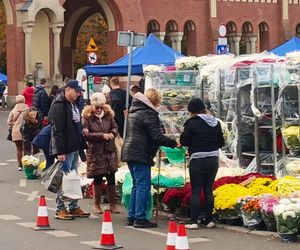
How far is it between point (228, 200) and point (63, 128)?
102 inches

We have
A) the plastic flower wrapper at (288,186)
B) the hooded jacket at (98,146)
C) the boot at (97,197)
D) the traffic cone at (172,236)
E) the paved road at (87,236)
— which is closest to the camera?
the traffic cone at (172,236)

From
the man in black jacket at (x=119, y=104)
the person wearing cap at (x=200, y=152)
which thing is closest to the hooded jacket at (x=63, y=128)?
the person wearing cap at (x=200, y=152)

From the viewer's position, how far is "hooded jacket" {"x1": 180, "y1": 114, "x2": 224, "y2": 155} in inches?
481

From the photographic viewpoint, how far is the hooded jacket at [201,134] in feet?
40.1

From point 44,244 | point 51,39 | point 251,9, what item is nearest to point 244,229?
point 44,244

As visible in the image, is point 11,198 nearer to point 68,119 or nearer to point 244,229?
point 68,119

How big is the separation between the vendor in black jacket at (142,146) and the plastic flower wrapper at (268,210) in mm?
1479

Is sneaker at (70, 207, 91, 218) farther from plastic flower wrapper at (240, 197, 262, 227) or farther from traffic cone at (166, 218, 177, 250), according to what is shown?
traffic cone at (166, 218, 177, 250)

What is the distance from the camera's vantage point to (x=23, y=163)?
1875 centimetres

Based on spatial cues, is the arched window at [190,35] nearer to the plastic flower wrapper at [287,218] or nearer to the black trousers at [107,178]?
the black trousers at [107,178]

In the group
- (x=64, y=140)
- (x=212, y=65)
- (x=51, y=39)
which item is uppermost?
(x=51, y=39)

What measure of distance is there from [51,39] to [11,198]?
3170 centimetres

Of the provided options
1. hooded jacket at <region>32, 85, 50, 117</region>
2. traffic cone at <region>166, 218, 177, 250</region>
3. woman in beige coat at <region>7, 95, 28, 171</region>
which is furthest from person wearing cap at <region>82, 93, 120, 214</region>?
hooded jacket at <region>32, 85, 50, 117</region>

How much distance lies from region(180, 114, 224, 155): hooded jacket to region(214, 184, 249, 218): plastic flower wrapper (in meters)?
0.72
